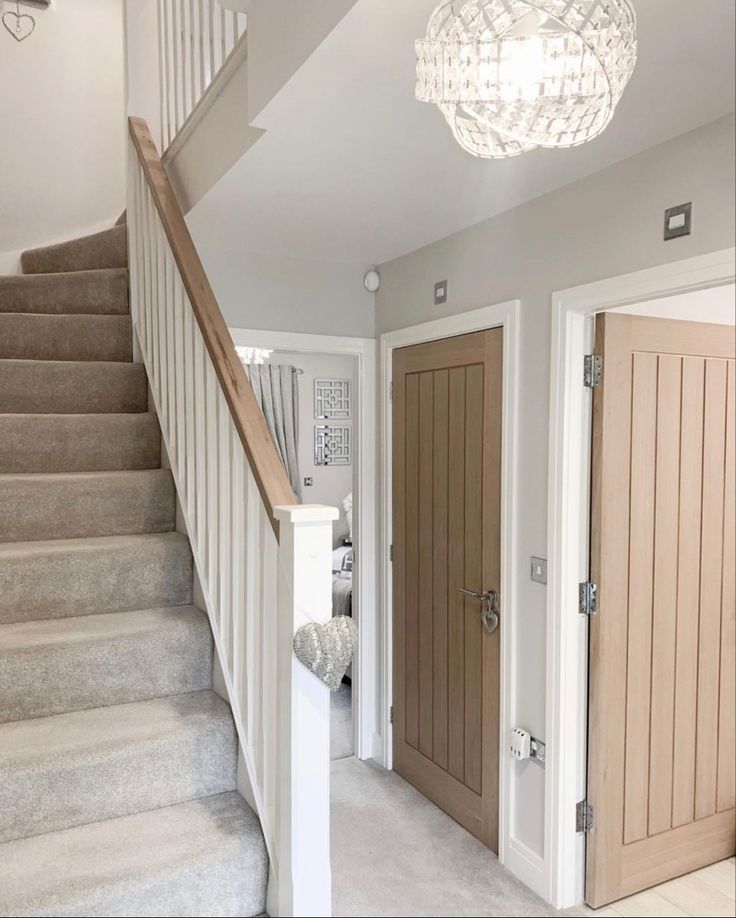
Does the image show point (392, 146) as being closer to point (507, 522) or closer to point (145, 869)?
point (507, 522)

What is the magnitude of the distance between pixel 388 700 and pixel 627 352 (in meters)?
1.75

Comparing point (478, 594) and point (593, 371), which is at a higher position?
point (593, 371)

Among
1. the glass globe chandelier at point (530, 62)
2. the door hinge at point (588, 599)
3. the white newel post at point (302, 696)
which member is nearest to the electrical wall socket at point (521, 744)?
the door hinge at point (588, 599)

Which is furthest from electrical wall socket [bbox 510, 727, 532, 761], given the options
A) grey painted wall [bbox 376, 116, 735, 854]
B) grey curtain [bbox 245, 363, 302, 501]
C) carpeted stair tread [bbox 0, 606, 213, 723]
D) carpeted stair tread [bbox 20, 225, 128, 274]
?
grey curtain [bbox 245, 363, 302, 501]

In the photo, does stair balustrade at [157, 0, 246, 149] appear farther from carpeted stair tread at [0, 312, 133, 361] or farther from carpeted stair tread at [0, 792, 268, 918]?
carpeted stair tread at [0, 792, 268, 918]

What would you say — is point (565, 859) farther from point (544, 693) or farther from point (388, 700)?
point (388, 700)

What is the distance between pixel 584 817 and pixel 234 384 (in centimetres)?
170

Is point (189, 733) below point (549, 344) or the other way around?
below

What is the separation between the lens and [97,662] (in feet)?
4.83

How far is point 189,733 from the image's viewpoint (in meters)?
1.29

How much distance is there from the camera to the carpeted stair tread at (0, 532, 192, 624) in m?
1.64

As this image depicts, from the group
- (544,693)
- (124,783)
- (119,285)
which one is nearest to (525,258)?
(544,693)

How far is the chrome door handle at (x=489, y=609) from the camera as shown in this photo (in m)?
2.27

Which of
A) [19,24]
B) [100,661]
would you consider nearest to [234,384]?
[100,661]
